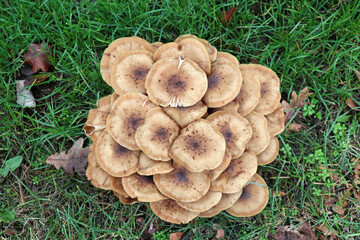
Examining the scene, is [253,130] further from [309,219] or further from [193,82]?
[309,219]

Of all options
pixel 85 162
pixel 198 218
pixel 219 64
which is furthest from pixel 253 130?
pixel 85 162

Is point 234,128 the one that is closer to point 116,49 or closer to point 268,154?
point 268,154

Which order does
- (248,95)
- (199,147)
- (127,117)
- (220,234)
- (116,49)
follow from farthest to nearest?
(220,234), (116,49), (248,95), (127,117), (199,147)

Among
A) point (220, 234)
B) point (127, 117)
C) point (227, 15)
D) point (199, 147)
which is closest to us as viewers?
point (199, 147)

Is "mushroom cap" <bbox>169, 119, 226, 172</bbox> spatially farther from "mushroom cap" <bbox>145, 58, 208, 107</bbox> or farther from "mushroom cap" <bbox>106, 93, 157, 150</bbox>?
"mushroom cap" <bbox>106, 93, 157, 150</bbox>

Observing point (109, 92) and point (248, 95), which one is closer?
point (248, 95)

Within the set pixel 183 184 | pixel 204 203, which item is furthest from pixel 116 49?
pixel 204 203

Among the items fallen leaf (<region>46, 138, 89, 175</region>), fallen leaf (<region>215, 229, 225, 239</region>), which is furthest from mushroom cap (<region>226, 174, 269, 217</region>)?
fallen leaf (<region>46, 138, 89, 175</region>)

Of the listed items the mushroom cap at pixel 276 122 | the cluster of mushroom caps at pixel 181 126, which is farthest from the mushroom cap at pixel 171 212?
the mushroom cap at pixel 276 122
